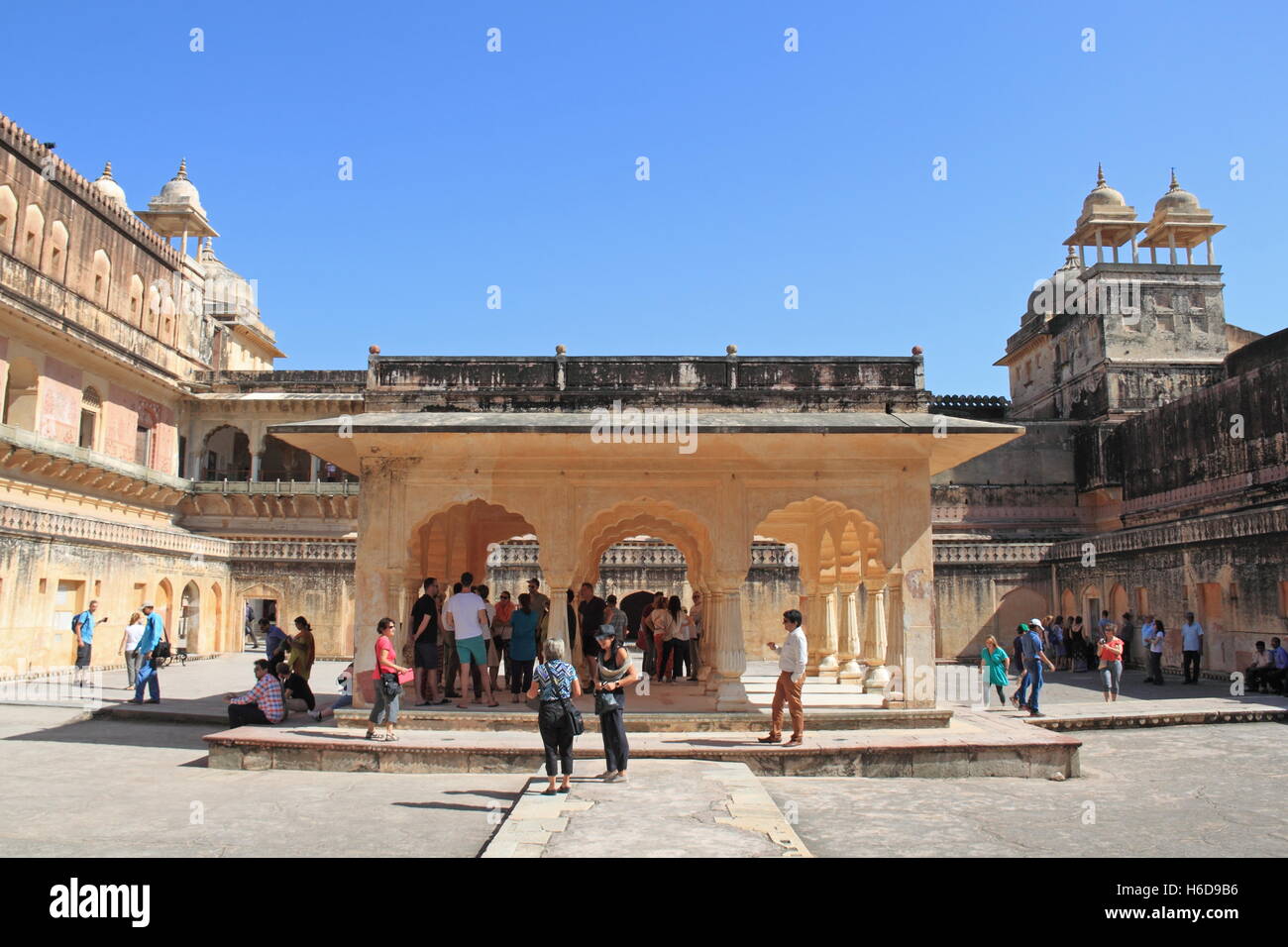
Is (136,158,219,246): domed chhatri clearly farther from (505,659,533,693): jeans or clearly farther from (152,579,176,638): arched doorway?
(505,659,533,693): jeans

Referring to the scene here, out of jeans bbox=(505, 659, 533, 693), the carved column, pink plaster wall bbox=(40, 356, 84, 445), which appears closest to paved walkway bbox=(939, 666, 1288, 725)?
the carved column

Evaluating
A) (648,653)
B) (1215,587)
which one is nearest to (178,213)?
(648,653)

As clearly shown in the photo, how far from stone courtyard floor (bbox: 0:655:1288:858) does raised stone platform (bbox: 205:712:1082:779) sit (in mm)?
205

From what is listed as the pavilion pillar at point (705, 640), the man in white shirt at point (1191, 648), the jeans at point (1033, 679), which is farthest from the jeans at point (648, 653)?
the man in white shirt at point (1191, 648)

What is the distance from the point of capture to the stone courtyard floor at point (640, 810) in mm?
6566

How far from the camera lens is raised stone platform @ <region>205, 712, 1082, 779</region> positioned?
9.76 meters

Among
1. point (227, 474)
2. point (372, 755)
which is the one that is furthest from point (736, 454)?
point (227, 474)

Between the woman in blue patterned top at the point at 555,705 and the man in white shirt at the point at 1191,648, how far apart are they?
50.3ft

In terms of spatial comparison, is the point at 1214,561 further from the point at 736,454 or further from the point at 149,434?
the point at 149,434

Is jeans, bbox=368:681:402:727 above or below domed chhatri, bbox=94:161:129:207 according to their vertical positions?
below

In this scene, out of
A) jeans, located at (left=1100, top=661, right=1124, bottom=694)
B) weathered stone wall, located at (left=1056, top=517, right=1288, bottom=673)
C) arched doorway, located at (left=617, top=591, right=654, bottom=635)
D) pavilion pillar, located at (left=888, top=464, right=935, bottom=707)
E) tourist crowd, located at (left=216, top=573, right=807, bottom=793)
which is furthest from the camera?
arched doorway, located at (left=617, top=591, right=654, bottom=635)

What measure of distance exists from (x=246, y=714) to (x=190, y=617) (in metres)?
16.0

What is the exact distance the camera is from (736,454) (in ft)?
38.1
